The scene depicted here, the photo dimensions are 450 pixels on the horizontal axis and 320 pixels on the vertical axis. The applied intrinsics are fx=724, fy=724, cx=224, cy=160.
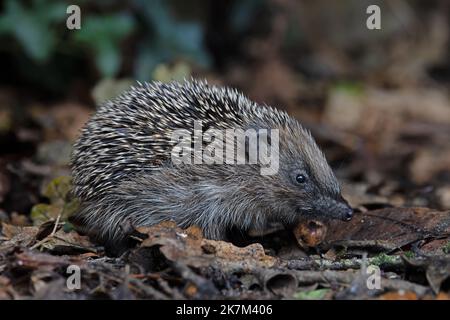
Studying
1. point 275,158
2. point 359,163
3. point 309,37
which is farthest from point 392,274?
point 309,37

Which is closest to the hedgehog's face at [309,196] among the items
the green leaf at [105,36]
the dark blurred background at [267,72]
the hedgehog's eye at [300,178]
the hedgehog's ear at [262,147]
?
the hedgehog's eye at [300,178]

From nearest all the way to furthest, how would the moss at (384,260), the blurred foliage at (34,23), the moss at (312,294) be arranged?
1. the moss at (312,294)
2. the moss at (384,260)
3. the blurred foliage at (34,23)

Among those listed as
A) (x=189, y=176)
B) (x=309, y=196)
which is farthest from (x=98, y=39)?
(x=309, y=196)

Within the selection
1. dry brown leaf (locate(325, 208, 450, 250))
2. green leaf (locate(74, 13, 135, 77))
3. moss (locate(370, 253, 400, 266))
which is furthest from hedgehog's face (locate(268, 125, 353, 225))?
green leaf (locate(74, 13, 135, 77))

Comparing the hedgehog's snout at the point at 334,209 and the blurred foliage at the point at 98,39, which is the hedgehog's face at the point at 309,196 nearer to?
the hedgehog's snout at the point at 334,209

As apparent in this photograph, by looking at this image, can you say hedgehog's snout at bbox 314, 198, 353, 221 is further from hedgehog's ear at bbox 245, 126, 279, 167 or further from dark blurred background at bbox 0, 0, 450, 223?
dark blurred background at bbox 0, 0, 450, 223

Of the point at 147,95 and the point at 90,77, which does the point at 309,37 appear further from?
the point at 147,95

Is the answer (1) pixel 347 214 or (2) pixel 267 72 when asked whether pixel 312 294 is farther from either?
(2) pixel 267 72
